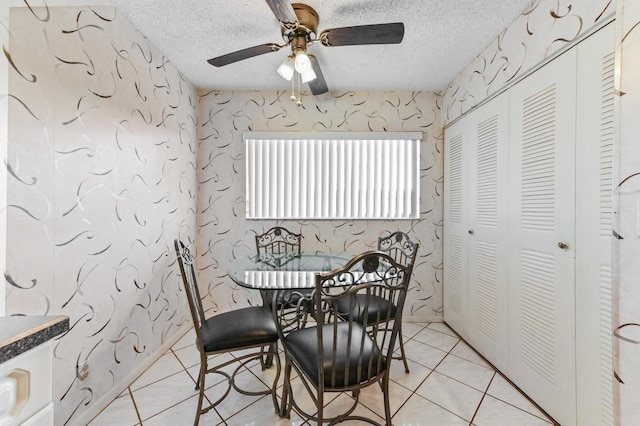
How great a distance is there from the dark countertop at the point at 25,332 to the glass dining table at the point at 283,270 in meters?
0.88

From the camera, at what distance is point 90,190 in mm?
1604

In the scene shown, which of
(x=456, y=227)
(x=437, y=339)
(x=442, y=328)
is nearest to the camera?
(x=437, y=339)

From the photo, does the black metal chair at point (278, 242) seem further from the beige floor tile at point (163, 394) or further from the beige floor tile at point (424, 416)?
the beige floor tile at point (424, 416)

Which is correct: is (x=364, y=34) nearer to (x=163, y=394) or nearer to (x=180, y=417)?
(x=180, y=417)

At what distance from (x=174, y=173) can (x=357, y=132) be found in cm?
190

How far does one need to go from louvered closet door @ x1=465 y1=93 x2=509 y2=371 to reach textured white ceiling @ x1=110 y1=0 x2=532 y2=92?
0.54 m

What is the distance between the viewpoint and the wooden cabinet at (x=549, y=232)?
135 cm

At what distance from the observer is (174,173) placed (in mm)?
2533

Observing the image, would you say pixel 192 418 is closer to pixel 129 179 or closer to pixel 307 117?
pixel 129 179

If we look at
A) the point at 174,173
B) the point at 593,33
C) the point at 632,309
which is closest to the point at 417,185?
the point at 593,33

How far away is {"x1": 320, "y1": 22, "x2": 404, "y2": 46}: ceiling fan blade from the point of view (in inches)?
59.4

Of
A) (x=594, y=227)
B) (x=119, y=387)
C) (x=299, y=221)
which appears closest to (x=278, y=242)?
(x=299, y=221)

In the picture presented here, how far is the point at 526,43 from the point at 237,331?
8.36 feet

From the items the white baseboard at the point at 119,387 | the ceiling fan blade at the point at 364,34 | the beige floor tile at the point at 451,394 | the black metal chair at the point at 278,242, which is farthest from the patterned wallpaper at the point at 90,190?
the beige floor tile at the point at 451,394
